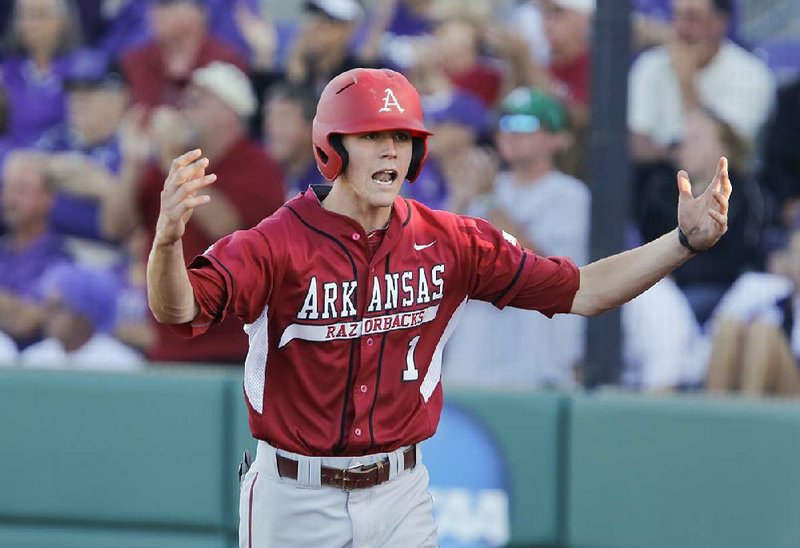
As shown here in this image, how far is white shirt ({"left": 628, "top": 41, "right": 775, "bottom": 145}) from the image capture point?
220 inches

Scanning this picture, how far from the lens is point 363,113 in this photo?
3.62 meters

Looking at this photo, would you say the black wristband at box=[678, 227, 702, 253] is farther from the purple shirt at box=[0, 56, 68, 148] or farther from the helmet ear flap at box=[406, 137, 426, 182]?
the purple shirt at box=[0, 56, 68, 148]

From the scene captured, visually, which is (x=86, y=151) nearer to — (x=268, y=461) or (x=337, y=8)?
(x=337, y=8)

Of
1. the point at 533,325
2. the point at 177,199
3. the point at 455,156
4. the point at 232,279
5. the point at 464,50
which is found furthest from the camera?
the point at 464,50

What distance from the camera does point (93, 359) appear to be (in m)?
6.16

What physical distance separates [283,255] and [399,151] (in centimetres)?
42

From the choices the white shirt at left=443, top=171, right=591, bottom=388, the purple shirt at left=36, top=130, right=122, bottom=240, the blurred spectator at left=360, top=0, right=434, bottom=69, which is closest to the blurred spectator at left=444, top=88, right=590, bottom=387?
the white shirt at left=443, top=171, right=591, bottom=388

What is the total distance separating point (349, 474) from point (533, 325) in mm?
2061

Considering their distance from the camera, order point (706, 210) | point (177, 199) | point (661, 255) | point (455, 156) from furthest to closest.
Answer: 1. point (455, 156)
2. point (661, 255)
3. point (706, 210)
4. point (177, 199)

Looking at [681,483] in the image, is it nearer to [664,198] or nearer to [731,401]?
[731,401]

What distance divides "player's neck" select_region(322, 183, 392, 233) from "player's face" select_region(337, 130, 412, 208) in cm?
11

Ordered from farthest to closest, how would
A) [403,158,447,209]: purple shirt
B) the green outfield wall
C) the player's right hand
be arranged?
1. [403,158,447,209]: purple shirt
2. the green outfield wall
3. the player's right hand

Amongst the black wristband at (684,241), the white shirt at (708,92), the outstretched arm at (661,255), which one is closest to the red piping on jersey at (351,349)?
the outstretched arm at (661,255)

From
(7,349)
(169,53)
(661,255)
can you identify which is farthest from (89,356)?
(661,255)
